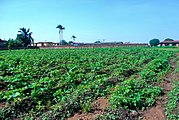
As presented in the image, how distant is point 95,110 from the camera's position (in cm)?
488

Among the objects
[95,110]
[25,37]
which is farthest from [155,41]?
[95,110]

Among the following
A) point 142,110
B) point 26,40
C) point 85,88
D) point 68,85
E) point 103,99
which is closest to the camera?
point 142,110

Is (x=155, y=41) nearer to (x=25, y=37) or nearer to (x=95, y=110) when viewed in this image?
(x=25, y=37)

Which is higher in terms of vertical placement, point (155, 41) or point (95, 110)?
point (155, 41)

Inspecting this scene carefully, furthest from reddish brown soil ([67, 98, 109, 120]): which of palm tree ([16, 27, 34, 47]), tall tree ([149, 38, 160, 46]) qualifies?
tall tree ([149, 38, 160, 46])

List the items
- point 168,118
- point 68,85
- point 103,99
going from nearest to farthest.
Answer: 1. point 168,118
2. point 103,99
3. point 68,85

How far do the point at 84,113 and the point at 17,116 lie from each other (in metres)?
1.68

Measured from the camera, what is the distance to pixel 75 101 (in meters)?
5.22

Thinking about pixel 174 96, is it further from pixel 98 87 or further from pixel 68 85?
pixel 68 85

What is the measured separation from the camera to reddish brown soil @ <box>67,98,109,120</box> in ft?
14.8

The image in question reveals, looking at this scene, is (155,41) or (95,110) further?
(155,41)

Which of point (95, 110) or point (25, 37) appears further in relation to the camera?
point (25, 37)

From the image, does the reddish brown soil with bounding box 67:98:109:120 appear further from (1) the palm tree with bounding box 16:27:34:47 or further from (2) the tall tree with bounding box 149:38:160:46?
(2) the tall tree with bounding box 149:38:160:46

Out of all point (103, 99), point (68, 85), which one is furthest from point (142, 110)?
point (68, 85)
